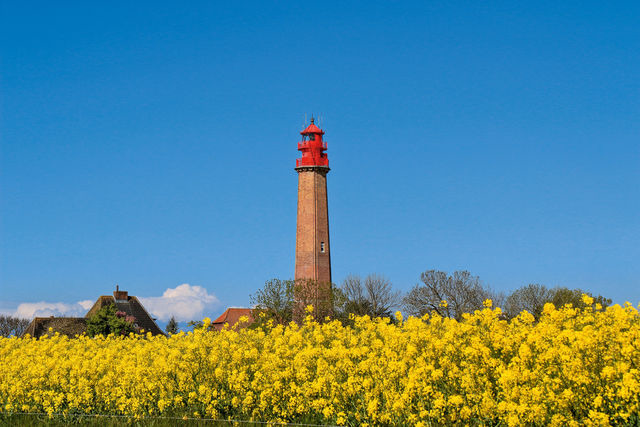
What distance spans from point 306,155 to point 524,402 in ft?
149

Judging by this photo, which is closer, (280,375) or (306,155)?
(280,375)

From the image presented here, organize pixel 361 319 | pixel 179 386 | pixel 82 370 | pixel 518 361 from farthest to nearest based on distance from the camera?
pixel 361 319
pixel 82 370
pixel 179 386
pixel 518 361

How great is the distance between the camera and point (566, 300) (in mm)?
52406

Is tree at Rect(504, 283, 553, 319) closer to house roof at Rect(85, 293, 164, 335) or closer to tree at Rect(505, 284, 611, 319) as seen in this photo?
tree at Rect(505, 284, 611, 319)

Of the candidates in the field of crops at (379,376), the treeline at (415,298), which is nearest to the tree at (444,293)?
the treeline at (415,298)

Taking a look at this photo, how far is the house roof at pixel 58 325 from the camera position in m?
50.5

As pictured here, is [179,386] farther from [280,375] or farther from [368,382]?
→ [368,382]

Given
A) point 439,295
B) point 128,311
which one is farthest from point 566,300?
point 128,311

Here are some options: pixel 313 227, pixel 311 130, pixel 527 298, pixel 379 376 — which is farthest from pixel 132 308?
pixel 379 376

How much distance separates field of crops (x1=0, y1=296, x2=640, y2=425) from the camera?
900cm

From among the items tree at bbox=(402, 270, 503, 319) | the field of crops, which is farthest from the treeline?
the field of crops

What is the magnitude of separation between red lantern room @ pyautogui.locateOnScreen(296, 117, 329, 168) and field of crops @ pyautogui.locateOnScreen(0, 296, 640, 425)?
38.4 meters

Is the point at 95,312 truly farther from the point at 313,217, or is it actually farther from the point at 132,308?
the point at 313,217

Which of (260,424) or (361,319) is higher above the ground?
(361,319)
